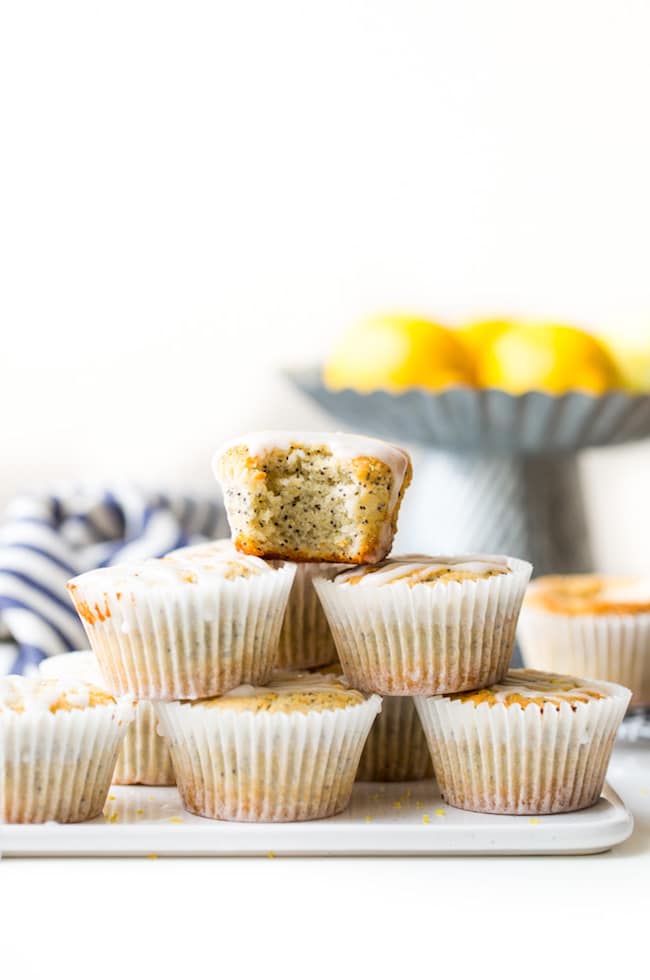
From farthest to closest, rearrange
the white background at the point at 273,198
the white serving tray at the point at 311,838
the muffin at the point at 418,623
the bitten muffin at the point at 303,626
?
the white background at the point at 273,198, the bitten muffin at the point at 303,626, the muffin at the point at 418,623, the white serving tray at the point at 311,838

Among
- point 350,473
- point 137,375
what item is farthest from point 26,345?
point 350,473

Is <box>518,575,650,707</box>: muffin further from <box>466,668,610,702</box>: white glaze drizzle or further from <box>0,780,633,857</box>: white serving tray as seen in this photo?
<box>0,780,633,857</box>: white serving tray

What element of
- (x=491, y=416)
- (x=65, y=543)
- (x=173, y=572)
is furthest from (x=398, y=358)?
(x=173, y=572)

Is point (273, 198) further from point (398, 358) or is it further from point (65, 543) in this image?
point (65, 543)

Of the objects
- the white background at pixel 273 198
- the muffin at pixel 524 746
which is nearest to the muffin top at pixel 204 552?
the muffin at pixel 524 746

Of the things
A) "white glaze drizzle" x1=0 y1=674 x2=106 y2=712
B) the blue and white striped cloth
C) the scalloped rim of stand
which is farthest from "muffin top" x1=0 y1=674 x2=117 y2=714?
the scalloped rim of stand

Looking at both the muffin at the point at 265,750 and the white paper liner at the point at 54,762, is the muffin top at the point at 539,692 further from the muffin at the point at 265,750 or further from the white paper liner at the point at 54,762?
the white paper liner at the point at 54,762

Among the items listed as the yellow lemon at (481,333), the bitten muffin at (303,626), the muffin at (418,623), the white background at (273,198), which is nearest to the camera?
the muffin at (418,623)

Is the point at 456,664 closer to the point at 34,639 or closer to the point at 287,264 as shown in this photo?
the point at 34,639
